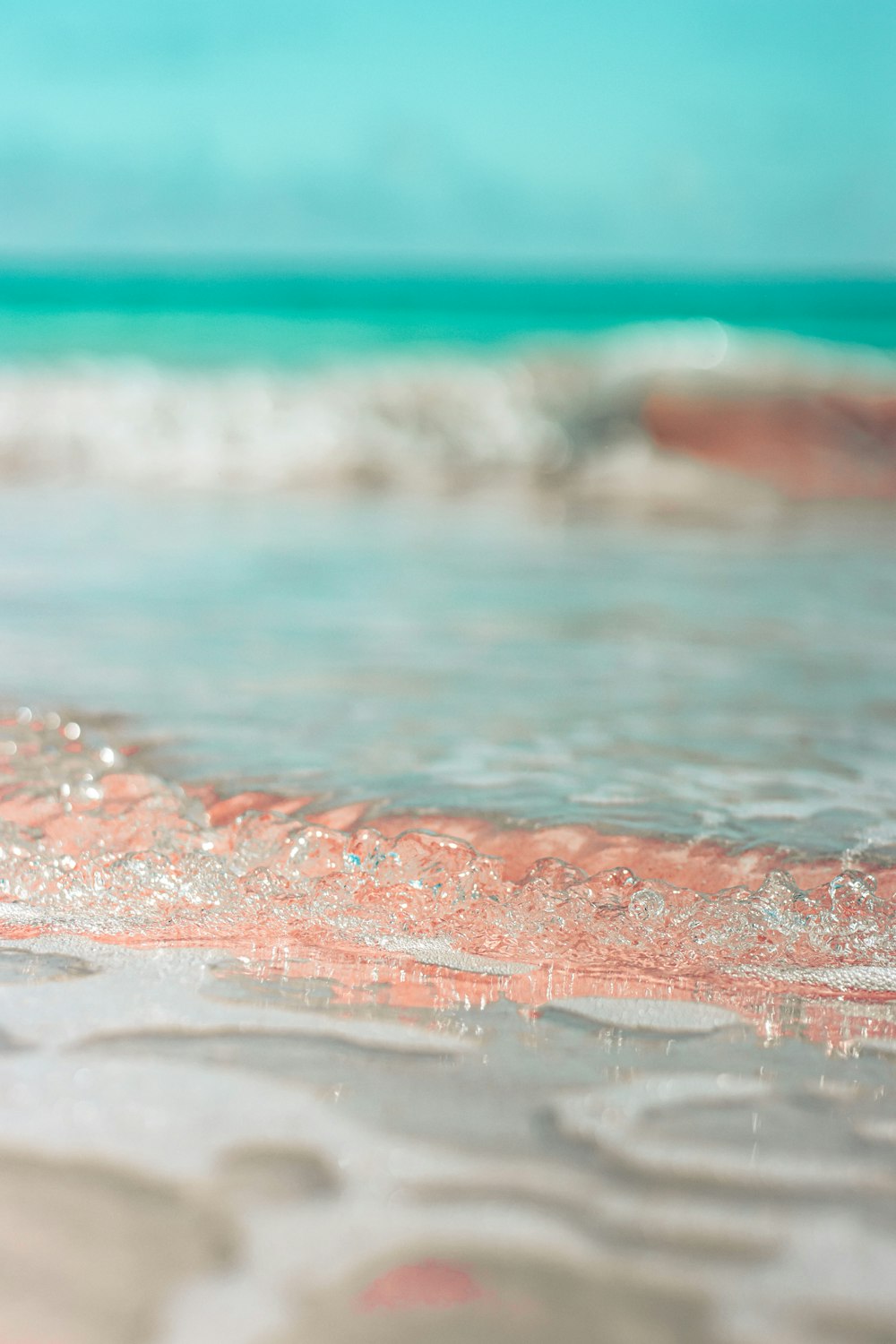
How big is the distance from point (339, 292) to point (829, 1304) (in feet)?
73.3

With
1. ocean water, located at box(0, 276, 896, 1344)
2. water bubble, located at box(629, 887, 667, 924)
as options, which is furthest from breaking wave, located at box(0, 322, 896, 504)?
water bubble, located at box(629, 887, 667, 924)

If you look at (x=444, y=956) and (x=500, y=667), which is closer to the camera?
(x=444, y=956)

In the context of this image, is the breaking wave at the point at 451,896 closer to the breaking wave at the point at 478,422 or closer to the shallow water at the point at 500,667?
the shallow water at the point at 500,667

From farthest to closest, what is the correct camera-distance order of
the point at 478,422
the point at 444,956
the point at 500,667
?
the point at 478,422
the point at 500,667
the point at 444,956

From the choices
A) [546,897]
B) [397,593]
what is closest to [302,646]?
[397,593]

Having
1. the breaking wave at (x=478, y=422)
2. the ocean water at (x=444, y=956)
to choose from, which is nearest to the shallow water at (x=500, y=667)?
the ocean water at (x=444, y=956)

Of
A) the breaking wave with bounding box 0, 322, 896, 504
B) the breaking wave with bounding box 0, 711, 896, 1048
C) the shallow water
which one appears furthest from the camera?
the breaking wave with bounding box 0, 322, 896, 504

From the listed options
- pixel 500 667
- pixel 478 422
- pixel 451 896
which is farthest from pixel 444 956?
pixel 478 422

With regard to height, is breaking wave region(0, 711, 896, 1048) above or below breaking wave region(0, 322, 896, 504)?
below

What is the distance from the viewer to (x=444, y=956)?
3.32 feet

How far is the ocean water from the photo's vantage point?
0.62m

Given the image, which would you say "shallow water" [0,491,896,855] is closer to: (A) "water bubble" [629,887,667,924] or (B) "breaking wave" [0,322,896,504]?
(A) "water bubble" [629,887,667,924]

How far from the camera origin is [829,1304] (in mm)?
601

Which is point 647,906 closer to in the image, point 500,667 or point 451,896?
point 451,896
